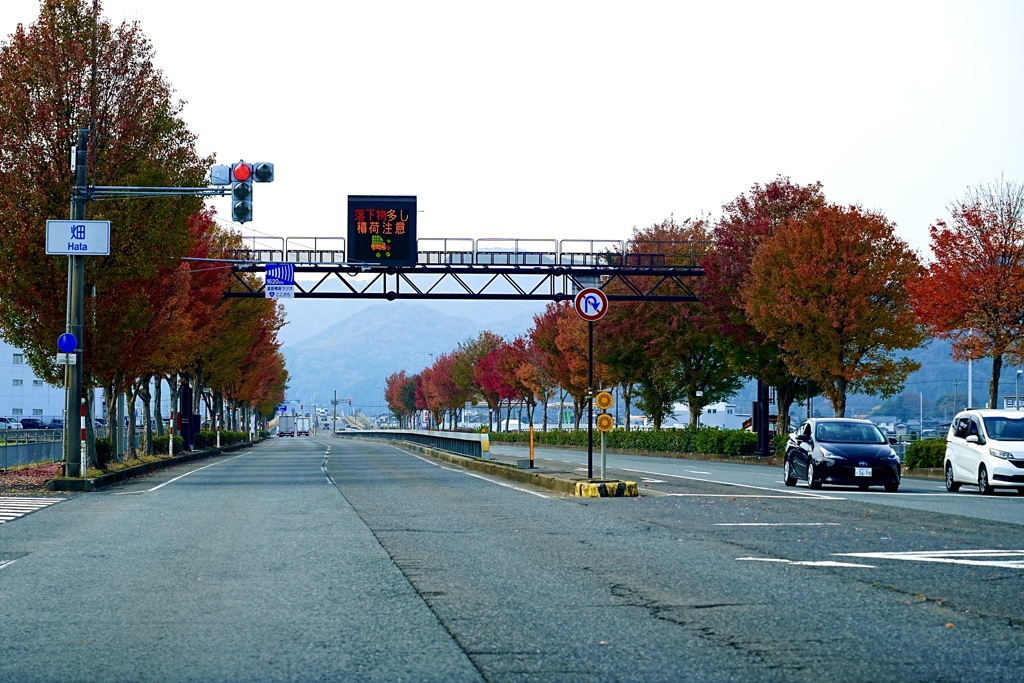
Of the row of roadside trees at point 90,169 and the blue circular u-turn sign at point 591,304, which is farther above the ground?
the row of roadside trees at point 90,169

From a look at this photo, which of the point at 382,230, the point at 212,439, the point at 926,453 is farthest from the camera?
the point at 212,439

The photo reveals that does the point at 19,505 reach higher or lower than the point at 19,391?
lower

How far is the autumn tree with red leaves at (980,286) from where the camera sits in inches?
1425

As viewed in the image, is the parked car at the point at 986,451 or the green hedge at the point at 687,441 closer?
the parked car at the point at 986,451

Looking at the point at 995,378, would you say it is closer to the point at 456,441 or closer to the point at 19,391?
the point at 456,441

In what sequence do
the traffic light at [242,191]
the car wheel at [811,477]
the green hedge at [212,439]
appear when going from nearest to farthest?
the traffic light at [242,191] → the car wheel at [811,477] → the green hedge at [212,439]

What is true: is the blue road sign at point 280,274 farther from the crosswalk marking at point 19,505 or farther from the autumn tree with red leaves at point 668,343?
the crosswalk marking at point 19,505

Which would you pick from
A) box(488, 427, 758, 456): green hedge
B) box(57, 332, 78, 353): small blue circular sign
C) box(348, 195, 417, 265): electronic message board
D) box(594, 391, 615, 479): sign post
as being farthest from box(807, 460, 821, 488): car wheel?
box(348, 195, 417, 265): electronic message board

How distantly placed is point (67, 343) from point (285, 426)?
5690 inches

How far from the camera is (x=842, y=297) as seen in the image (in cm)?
4269

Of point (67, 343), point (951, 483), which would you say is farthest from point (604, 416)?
point (67, 343)

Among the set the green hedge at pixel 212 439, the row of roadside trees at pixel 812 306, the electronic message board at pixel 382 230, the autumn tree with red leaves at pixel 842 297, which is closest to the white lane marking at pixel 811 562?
the row of roadside trees at pixel 812 306

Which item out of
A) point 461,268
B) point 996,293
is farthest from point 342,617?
point 461,268

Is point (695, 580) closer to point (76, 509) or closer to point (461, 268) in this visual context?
point (76, 509)
